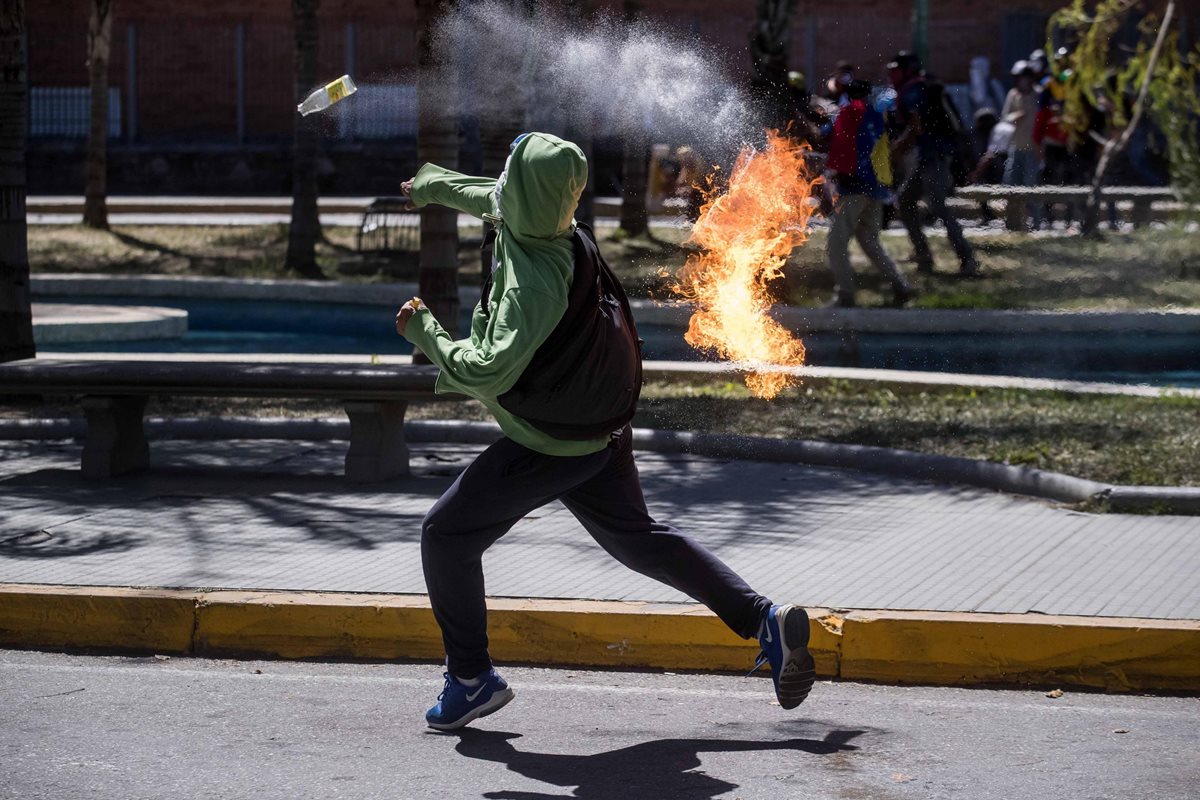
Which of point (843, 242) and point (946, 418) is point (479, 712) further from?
point (843, 242)

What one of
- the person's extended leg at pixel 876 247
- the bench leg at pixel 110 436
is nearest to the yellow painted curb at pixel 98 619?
the bench leg at pixel 110 436

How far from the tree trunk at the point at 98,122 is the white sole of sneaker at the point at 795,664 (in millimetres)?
20640

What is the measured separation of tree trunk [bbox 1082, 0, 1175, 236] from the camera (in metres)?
14.6

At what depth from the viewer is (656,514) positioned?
26.5 ft

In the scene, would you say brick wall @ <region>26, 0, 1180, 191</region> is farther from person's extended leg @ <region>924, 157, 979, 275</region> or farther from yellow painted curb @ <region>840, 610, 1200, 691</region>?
yellow painted curb @ <region>840, 610, 1200, 691</region>

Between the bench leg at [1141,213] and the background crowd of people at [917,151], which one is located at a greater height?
the background crowd of people at [917,151]

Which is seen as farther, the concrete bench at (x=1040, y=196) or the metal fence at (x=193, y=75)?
the metal fence at (x=193, y=75)

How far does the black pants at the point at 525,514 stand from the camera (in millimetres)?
5098

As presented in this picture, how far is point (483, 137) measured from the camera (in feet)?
42.9

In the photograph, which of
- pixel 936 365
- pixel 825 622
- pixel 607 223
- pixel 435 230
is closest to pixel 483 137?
pixel 435 230

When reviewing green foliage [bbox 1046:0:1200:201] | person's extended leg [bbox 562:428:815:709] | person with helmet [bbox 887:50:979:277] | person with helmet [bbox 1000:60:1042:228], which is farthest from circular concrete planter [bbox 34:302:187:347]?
person's extended leg [bbox 562:428:815:709]

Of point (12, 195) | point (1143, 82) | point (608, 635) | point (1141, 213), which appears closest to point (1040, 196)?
point (1141, 213)

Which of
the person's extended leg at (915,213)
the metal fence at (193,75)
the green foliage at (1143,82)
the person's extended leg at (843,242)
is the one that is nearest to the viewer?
the green foliage at (1143,82)

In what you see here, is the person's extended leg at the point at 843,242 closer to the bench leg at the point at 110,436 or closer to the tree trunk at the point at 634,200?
the tree trunk at the point at 634,200
